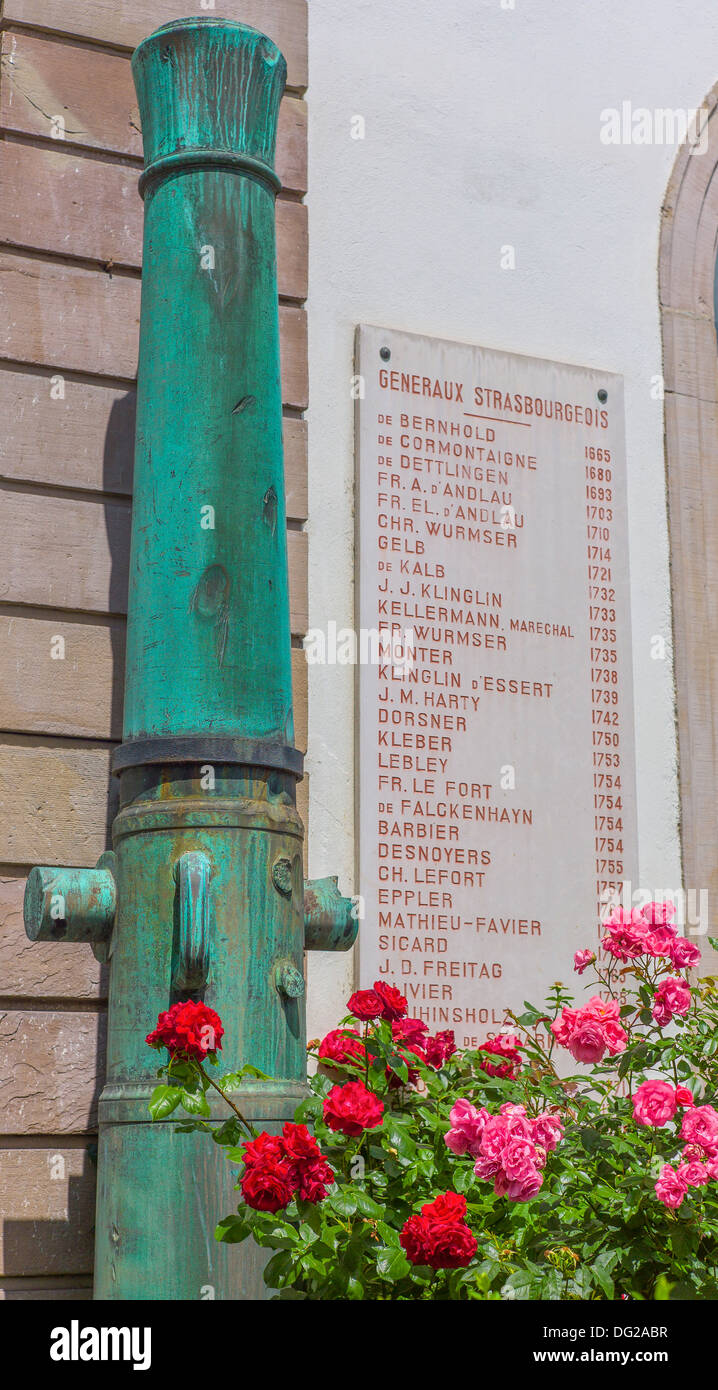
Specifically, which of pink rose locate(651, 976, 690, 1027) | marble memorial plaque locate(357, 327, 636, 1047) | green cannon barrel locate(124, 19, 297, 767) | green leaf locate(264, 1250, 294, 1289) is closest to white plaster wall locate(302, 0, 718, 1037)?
marble memorial plaque locate(357, 327, 636, 1047)

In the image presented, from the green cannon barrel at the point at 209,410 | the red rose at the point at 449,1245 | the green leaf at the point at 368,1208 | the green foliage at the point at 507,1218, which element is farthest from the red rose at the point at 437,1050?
the red rose at the point at 449,1245

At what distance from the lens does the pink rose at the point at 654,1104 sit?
2.94 metres

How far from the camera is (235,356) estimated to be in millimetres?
3514

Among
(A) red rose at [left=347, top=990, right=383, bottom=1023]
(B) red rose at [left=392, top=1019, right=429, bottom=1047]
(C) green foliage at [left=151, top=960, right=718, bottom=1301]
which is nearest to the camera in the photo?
(C) green foliage at [left=151, top=960, right=718, bottom=1301]

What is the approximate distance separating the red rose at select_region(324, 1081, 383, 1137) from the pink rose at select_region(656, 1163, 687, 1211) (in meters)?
0.52

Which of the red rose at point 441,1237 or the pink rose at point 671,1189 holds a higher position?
the pink rose at point 671,1189

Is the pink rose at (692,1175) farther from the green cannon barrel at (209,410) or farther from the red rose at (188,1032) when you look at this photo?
the green cannon barrel at (209,410)

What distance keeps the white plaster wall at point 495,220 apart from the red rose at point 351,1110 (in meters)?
1.77

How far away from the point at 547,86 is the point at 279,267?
139 centimetres

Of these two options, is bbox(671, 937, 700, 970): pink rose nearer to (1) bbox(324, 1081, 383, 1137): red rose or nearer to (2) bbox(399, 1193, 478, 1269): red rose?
(1) bbox(324, 1081, 383, 1137): red rose

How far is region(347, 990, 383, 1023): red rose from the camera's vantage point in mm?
3578

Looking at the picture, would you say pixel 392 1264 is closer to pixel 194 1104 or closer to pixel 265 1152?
pixel 265 1152

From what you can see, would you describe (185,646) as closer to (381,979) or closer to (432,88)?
(381,979)

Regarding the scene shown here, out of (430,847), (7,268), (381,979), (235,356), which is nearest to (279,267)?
(7,268)
